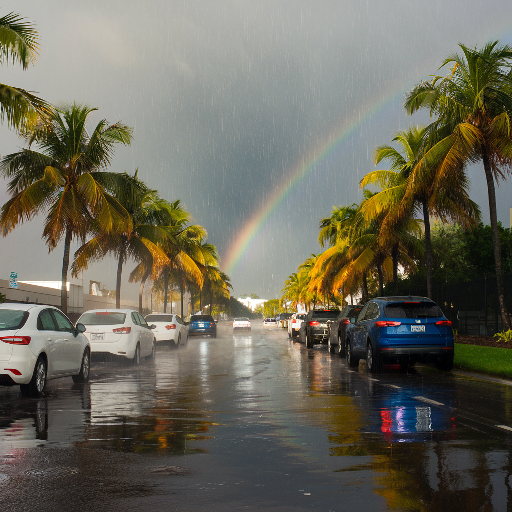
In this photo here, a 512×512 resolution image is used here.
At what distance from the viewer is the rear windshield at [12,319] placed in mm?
12333

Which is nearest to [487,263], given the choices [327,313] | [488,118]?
[327,313]

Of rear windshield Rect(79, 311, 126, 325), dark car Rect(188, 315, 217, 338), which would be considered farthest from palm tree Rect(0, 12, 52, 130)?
dark car Rect(188, 315, 217, 338)

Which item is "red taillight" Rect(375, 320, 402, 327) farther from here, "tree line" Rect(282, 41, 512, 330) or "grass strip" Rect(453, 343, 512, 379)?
"tree line" Rect(282, 41, 512, 330)

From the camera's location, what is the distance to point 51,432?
866cm

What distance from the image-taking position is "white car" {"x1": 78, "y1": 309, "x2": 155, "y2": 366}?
19234 mm

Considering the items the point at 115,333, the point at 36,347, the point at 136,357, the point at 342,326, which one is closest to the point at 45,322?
the point at 36,347

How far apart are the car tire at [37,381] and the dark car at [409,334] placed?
807 cm

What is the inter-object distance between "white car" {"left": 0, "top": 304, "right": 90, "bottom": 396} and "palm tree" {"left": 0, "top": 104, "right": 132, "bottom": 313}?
13.5 meters

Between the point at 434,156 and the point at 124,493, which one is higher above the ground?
the point at 434,156

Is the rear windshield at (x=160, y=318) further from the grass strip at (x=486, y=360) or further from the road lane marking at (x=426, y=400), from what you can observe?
the road lane marking at (x=426, y=400)

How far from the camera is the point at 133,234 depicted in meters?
A: 40.2

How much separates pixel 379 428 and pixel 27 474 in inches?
172

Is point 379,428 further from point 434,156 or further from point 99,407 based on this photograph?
point 434,156

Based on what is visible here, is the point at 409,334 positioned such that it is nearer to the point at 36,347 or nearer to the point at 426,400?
the point at 426,400
